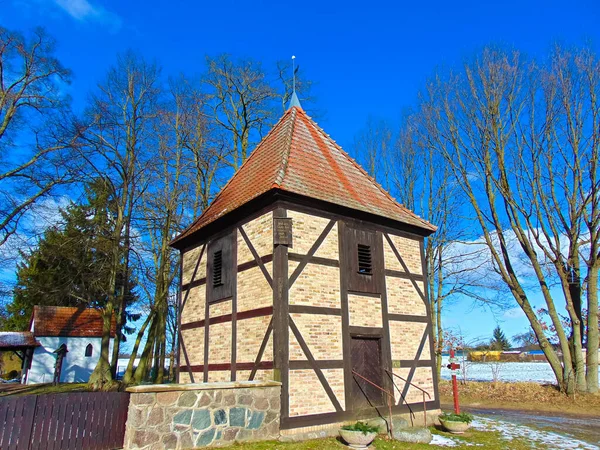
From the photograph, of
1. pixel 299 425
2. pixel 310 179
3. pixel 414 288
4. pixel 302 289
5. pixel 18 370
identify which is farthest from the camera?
pixel 18 370

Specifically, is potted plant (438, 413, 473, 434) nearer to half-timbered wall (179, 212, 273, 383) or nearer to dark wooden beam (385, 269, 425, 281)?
dark wooden beam (385, 269, 425, 281)

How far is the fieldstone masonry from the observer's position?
7453mm

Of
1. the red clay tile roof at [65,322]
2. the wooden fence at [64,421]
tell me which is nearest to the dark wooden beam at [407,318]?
the wooden fence at [64,421]

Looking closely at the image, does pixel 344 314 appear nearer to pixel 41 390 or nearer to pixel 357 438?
pixel 357 438

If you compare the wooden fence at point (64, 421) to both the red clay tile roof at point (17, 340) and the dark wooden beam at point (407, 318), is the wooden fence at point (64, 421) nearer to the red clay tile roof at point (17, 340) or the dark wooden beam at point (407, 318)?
the dark wooden beam at point (407, 318)

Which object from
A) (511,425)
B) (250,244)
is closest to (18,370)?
(250,244)

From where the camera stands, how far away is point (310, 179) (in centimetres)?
1135

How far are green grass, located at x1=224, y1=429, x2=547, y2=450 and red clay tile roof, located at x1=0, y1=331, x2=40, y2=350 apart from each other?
2745cm

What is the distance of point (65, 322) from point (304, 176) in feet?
91.4

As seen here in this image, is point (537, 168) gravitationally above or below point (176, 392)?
above

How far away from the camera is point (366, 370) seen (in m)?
10.8

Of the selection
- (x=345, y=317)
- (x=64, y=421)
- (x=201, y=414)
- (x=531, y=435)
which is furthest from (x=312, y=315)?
(x=531, y=435)

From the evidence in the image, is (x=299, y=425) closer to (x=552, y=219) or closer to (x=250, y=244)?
(x=250, y=244)

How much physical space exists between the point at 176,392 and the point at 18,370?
123 feet
